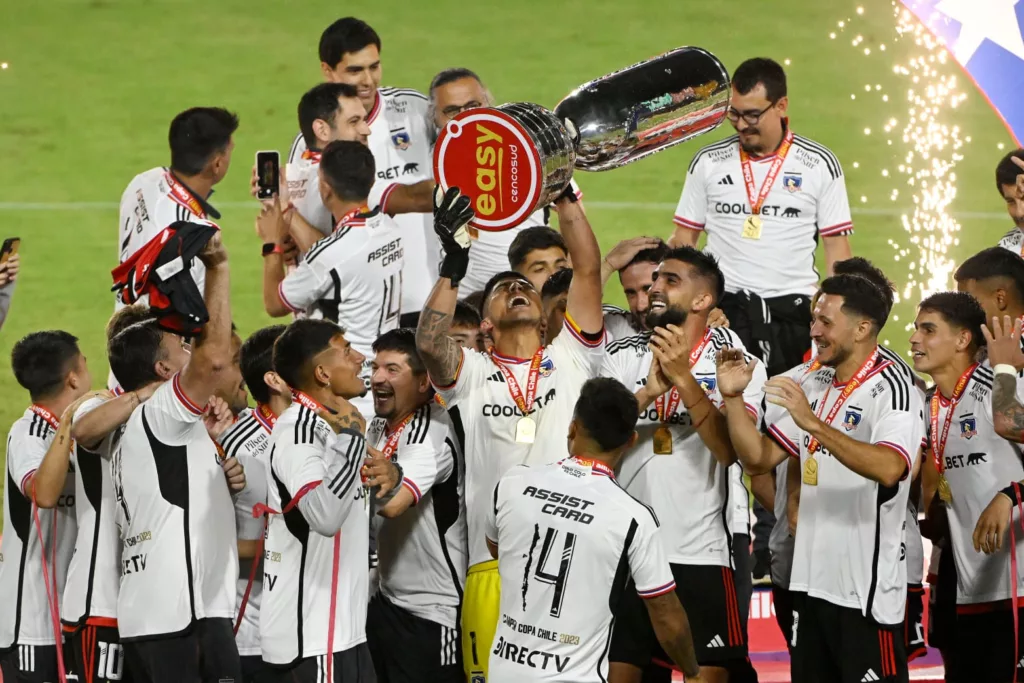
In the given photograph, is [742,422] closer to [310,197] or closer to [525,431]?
[525,431]

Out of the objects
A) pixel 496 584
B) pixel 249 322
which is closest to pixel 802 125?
pixel 249 322

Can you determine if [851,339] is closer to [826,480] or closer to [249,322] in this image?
[826,480]

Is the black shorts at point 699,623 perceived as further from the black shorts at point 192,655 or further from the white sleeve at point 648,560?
the black shorts at point 192,655

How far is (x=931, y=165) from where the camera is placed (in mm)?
13367

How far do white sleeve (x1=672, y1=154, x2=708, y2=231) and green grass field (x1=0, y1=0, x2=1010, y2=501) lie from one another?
11.2 ft

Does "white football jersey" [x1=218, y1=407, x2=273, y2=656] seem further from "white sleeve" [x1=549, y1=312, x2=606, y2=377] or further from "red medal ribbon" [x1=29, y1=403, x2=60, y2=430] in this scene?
"white sleeve" [x1=549, y1=312, x2=606, y2=377]

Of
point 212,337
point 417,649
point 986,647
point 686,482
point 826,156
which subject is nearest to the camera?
point 212,337

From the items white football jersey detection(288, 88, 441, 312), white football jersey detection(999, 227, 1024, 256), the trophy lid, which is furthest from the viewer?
white football jersey detection(288, 88, 441, 312)

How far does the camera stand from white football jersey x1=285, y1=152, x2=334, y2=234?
336 inches

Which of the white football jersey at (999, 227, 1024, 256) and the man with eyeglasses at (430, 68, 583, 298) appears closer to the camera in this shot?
the white football jersey at (999, 227, 1024, 256)

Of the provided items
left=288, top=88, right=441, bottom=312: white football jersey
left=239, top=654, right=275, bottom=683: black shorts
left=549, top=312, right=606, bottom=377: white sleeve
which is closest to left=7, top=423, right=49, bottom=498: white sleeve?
left=239, top=654, right=275, bottom=683: black shorts

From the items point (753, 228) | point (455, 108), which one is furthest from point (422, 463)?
point (753, 228)

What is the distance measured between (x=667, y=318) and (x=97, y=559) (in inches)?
99.2

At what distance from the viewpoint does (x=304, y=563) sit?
5277 mm
